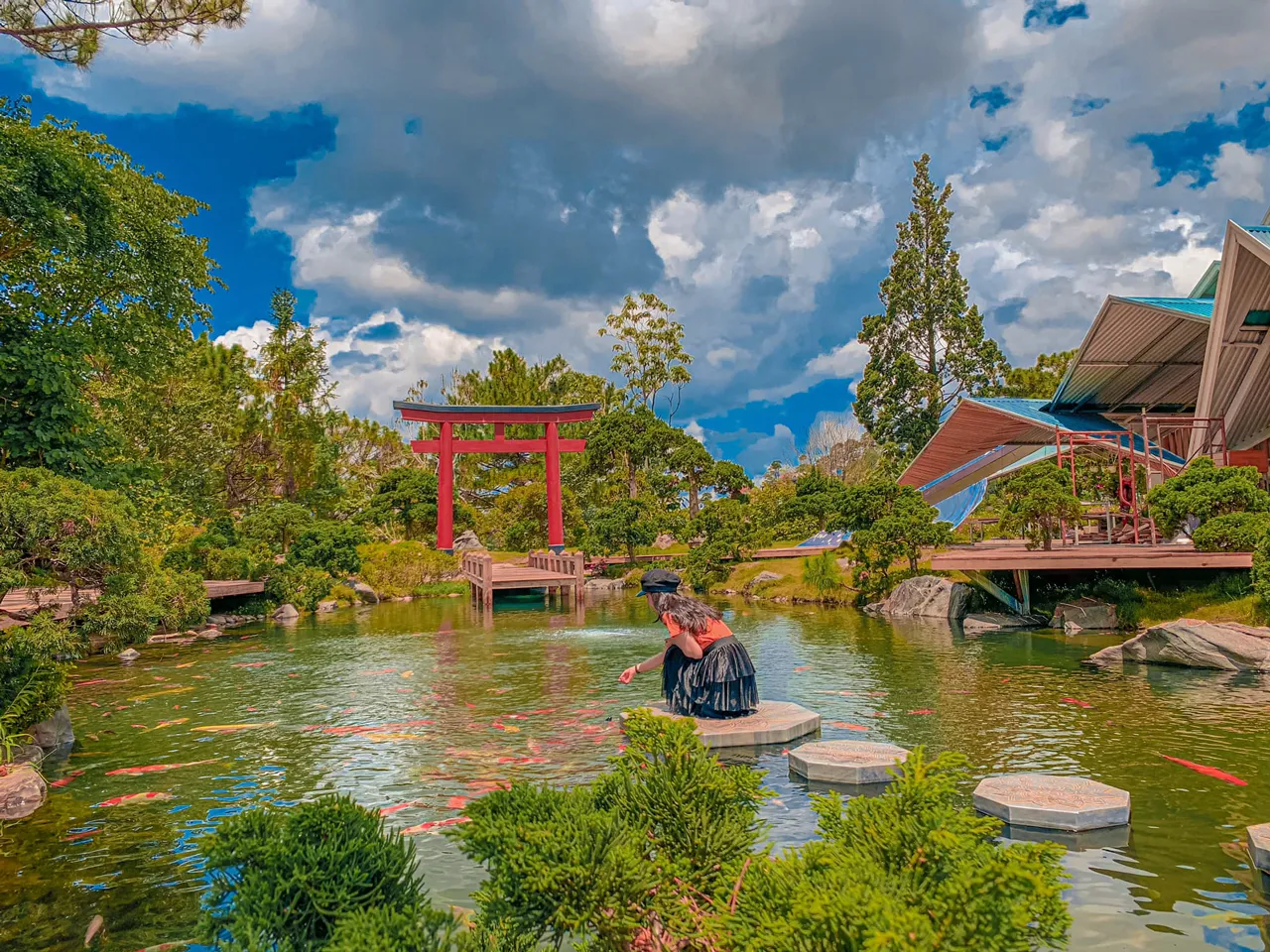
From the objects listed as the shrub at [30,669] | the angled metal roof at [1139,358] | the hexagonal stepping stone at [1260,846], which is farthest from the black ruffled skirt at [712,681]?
the angled metal roof at [1139,358]

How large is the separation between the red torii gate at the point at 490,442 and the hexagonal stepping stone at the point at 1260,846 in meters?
24.5

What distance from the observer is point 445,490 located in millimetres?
28844

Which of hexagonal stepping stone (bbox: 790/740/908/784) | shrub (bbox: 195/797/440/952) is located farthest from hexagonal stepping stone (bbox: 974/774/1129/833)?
shrub (bbox: 195/797/440/952)

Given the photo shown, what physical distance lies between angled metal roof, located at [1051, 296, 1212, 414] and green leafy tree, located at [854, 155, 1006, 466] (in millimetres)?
8828

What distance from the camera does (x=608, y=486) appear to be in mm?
36562

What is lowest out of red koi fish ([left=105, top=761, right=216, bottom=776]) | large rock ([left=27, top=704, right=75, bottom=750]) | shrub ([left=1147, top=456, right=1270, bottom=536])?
red koi fish ([left=105, top=761, right=216, bottom=776])

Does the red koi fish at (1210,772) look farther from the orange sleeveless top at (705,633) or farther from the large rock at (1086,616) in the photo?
the large rock at (1086,616)

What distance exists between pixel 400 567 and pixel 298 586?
4.85m

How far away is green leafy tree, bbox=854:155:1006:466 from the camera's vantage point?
31.0m

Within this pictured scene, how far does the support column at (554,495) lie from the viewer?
91.8ft

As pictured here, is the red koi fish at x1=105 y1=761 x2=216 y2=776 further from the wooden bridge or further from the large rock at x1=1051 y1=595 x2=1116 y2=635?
the wooden bridge

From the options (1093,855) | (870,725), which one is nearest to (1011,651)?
(870,725)

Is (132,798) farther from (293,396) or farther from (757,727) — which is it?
(293,396)

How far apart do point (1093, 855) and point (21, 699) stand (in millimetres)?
7751
